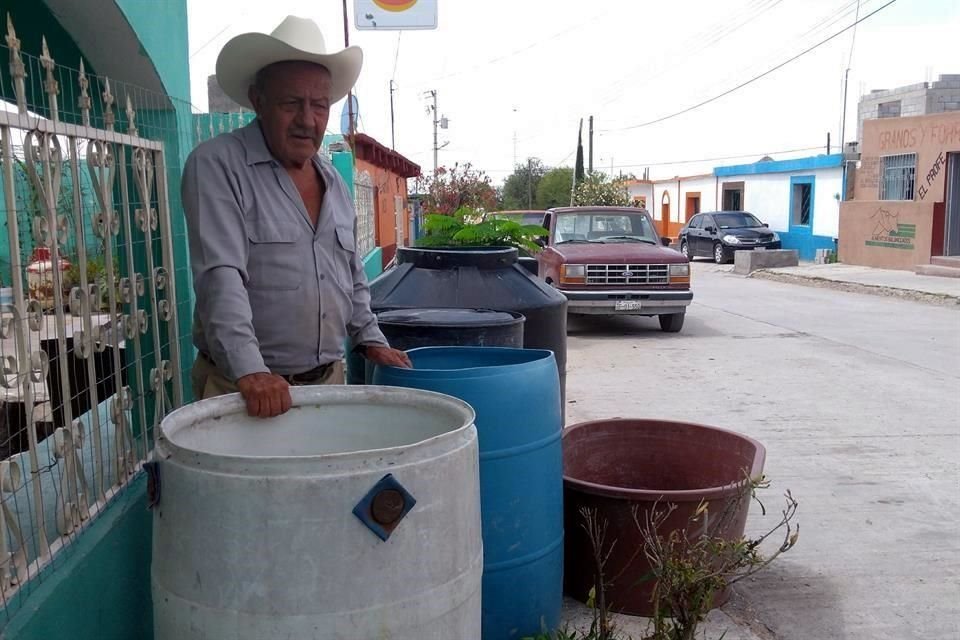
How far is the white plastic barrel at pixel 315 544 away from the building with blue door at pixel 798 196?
2497cm

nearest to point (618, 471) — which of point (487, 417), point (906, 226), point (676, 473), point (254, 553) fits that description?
point (676, 473)

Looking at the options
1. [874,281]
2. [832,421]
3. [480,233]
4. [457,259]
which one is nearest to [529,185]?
[874,281]

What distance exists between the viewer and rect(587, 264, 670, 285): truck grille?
443 inches

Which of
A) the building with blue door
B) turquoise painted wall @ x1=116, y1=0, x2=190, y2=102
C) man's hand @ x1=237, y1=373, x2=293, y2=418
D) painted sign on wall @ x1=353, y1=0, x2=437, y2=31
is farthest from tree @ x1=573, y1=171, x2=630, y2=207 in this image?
man's hand @ x1=237, y1=373, x2=293, y2=418

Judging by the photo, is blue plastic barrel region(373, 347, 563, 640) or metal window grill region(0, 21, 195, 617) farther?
blue plastic barrel region(373, 347, 563, 640)

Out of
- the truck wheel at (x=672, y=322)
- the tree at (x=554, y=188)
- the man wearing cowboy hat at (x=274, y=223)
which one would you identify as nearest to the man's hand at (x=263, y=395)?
the man wearing cowboy hat at (x=274, y=223)

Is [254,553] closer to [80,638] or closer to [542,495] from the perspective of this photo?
[80,638]

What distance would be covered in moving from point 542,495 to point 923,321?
1101 cm

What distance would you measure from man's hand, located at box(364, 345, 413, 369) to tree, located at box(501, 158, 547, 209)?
207ft

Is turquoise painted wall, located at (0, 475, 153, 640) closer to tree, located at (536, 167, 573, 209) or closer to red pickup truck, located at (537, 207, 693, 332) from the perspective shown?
red pickup truck, located at (537, 207, 693, 332)

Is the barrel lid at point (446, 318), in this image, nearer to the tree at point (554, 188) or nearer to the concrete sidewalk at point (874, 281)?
the concrete sidewalk at point (874, 281)

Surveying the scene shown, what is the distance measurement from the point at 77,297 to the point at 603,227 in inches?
418

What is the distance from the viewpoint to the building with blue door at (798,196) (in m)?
25.8

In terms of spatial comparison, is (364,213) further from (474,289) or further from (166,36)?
(166,36)
